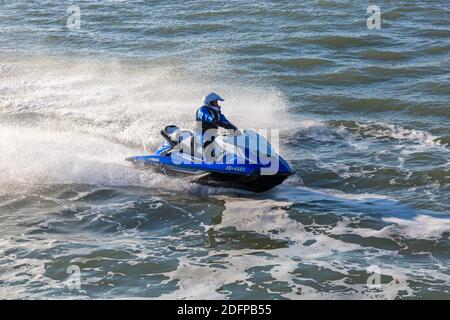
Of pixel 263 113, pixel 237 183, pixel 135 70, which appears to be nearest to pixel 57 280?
pixel 237 183

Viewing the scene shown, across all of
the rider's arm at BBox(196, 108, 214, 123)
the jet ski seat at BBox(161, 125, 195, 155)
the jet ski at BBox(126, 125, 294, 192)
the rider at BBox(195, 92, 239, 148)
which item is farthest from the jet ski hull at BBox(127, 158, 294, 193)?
the rider's arm at BBox(196, 108, 214, 123)

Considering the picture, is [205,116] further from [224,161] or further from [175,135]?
[175,135]

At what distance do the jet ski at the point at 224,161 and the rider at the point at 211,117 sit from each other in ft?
0.73

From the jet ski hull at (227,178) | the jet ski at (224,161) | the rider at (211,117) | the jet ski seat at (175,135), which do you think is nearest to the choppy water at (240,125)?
the jet ski hull at (227,178)

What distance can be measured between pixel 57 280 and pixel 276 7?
66.5 ft

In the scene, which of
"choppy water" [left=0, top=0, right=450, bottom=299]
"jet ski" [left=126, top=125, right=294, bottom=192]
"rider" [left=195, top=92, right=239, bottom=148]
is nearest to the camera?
"choppy water" [left=0, top=0, right=450, bottom=299]

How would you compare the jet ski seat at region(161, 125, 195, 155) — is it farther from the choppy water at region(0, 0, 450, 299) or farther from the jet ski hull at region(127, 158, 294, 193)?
the choppy water at region(0, 0, 450, 299)

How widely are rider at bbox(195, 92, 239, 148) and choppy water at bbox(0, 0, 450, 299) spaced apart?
1464mm

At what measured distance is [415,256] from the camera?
40.9 ft

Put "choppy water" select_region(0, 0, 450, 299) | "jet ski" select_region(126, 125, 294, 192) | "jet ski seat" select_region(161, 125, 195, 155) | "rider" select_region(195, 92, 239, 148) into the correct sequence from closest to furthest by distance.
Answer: "choppy water" select_region(0, 0, 450, 299) → "jet ski" select_region(126, 125, 294, 192) → "rider" select_region(195, 92, 239, 148) → "jet ski seat" select_region(161, 125, 195, 155)

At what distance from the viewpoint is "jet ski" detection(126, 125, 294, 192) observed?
14969mm

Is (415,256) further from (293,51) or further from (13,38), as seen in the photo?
(13,38)

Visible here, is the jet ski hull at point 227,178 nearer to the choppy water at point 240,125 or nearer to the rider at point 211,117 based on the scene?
the choppy water at point 240,125

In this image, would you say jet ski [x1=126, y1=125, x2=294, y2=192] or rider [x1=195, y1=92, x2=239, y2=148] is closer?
jet ski [x1=126, y1=125, x2=294, y2=192]
